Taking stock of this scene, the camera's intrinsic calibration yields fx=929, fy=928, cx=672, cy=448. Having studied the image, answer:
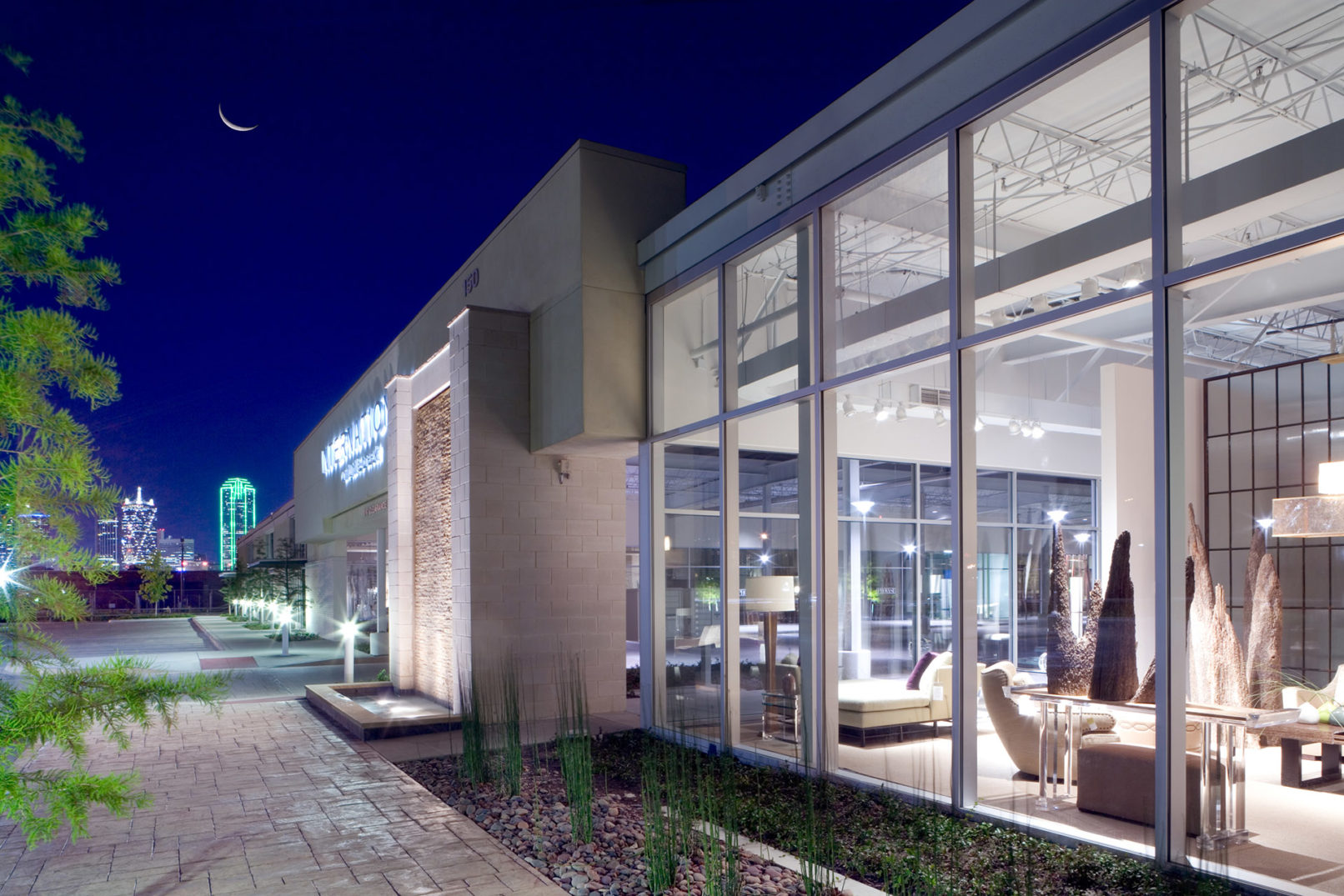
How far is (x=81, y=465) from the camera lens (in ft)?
9.93

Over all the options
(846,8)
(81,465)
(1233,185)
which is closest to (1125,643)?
(1233,185)

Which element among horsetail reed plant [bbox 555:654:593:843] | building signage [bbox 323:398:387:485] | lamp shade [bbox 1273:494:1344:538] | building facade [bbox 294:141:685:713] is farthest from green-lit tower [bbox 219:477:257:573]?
lamp shade [bbox 1273:494:1344:538]

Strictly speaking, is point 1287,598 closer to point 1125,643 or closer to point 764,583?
point 1125,643

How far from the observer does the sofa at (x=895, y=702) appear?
17.4 ft

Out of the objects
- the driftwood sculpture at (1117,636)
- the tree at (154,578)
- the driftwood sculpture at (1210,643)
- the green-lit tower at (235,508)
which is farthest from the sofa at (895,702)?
the green-lit tower at (235,508)

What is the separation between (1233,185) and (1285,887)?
2949 mm

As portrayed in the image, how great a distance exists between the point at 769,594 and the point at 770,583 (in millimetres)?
89

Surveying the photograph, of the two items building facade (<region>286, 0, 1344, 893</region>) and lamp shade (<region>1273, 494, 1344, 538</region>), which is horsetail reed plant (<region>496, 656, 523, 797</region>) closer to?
building facade (<region>286, 0, 1344, 893</region>)

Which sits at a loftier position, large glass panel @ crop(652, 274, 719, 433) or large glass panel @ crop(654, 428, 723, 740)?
large glass panel @ crop(652, 274, 719, 433)

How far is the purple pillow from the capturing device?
5.52 meters

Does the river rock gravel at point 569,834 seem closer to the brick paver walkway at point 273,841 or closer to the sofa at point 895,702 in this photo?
the brick paver walkway at point 273,841

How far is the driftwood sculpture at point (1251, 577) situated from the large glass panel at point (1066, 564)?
38 centimetres

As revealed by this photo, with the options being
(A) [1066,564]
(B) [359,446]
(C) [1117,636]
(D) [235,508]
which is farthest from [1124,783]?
Answer: (D) [235,508]

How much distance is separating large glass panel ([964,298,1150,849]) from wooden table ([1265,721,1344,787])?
1.78ft
